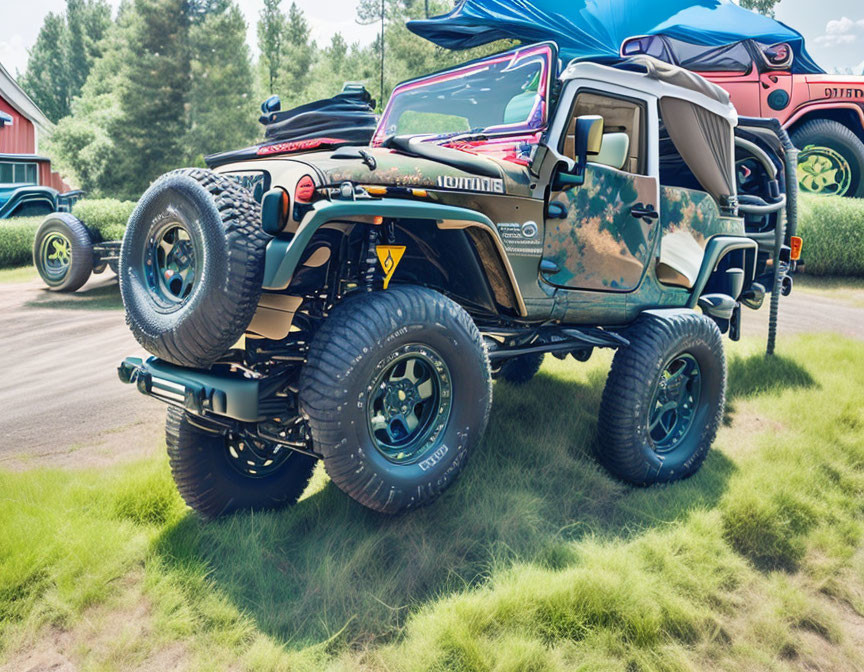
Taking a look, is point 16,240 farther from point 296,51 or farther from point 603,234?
point 296,51

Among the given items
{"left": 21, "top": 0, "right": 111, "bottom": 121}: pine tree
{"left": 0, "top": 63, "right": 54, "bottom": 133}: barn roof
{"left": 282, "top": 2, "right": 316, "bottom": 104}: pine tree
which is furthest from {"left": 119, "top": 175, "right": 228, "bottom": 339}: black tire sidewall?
{"left": 21, "top": 0, "right": 111, "bottom": 121}: pine tree

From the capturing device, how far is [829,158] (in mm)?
10664

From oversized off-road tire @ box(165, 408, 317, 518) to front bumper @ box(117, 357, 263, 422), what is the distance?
0.35 metres

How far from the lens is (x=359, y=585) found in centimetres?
301

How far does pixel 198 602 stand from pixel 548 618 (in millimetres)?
1458

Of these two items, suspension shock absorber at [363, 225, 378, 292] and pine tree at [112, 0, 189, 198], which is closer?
suspension shock absorber at [363, 225, 378, 292]

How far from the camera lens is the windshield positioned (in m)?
3.74

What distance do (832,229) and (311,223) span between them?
33.5ft

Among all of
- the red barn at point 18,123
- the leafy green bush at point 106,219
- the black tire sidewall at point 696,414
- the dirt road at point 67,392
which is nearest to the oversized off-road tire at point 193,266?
the dirt road at point 67,392

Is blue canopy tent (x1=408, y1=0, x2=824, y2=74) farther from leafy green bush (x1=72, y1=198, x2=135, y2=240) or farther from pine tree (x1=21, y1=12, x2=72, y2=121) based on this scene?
pine tree (x1=21, y1=12, x2=72, y2=121)

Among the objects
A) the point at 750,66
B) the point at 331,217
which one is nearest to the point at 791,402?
the point at 331,217

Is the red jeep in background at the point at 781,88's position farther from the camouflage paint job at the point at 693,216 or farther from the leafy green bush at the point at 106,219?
the leafy green bush at the point at 106,219

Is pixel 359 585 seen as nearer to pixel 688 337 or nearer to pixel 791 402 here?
pixel 688 337

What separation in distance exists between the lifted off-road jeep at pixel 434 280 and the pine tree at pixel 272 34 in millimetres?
44217
